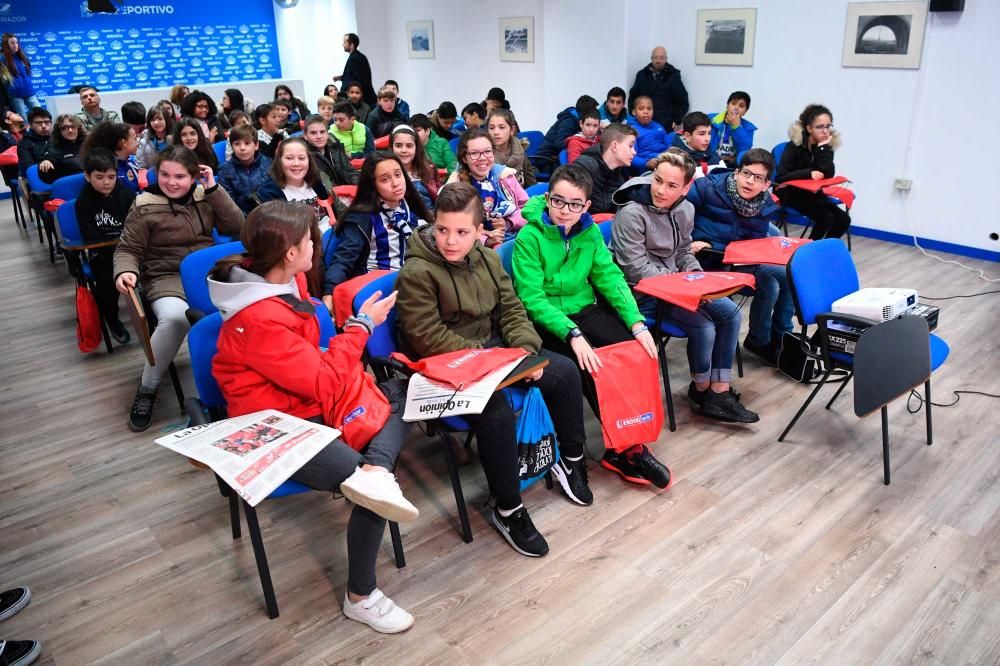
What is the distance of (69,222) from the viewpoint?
447cm

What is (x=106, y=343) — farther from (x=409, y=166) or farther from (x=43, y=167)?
(x=43, y=167)

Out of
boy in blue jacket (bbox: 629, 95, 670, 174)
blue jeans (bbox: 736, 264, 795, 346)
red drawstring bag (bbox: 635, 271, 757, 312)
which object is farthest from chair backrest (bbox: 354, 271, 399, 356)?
boy in blue jacket (bbox: 629, 95, 670, 174)

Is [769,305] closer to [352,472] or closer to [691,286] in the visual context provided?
[691,286]

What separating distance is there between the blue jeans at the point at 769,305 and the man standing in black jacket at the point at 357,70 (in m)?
7.68

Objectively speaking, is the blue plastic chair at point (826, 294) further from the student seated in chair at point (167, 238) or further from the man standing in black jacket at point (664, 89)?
the man standing in black jacket at point (664, 89)

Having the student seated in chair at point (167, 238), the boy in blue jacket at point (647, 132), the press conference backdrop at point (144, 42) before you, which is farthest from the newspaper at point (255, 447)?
the press conference backdrop at point (144, 42)

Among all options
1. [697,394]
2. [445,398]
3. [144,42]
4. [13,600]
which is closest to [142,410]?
[13,600]

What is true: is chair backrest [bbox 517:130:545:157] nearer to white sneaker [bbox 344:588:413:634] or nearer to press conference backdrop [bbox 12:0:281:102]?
white sneaker [bbox 344:588:413:634]

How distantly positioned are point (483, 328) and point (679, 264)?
135 cm

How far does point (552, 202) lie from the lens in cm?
320

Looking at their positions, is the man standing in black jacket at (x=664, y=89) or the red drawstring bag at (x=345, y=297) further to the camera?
the man standing in black jacket at (x=664, y=89)

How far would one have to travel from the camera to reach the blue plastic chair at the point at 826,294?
10.4ft

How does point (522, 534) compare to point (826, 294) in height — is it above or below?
below

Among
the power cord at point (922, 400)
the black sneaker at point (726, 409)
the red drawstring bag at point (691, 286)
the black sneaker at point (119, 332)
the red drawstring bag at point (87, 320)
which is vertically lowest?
the power cord at point (922, 400)
